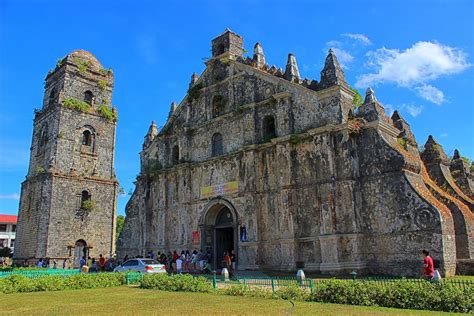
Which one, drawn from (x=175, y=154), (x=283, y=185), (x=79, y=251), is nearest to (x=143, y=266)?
Result: (x=283, y=185)

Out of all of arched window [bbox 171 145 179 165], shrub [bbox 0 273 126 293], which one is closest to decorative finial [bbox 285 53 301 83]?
arched window [bbox 171 145 179 165]

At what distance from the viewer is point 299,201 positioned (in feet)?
67.2

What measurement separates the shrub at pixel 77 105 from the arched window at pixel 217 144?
58.6 feet

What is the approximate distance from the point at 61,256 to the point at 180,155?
1460 cm

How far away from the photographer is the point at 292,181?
20.8 meters

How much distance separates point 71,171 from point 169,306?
28008mm

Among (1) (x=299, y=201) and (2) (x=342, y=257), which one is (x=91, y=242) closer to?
(1) (x=299, y=201)

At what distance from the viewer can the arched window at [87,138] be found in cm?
3825

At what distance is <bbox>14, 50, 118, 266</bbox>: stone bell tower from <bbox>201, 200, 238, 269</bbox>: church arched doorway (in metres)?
15.6

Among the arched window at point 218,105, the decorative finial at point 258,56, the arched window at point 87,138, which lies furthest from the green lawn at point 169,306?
the arched window at point 87,138

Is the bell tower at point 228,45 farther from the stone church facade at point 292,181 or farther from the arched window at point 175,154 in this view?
the arched window at point 175,154

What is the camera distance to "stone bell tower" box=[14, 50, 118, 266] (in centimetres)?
3409

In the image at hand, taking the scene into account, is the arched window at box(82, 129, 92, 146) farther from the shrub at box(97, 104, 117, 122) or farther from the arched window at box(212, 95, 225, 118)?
the arched window at box(212, 95, 225, 118)

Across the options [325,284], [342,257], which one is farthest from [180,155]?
[325,284]
